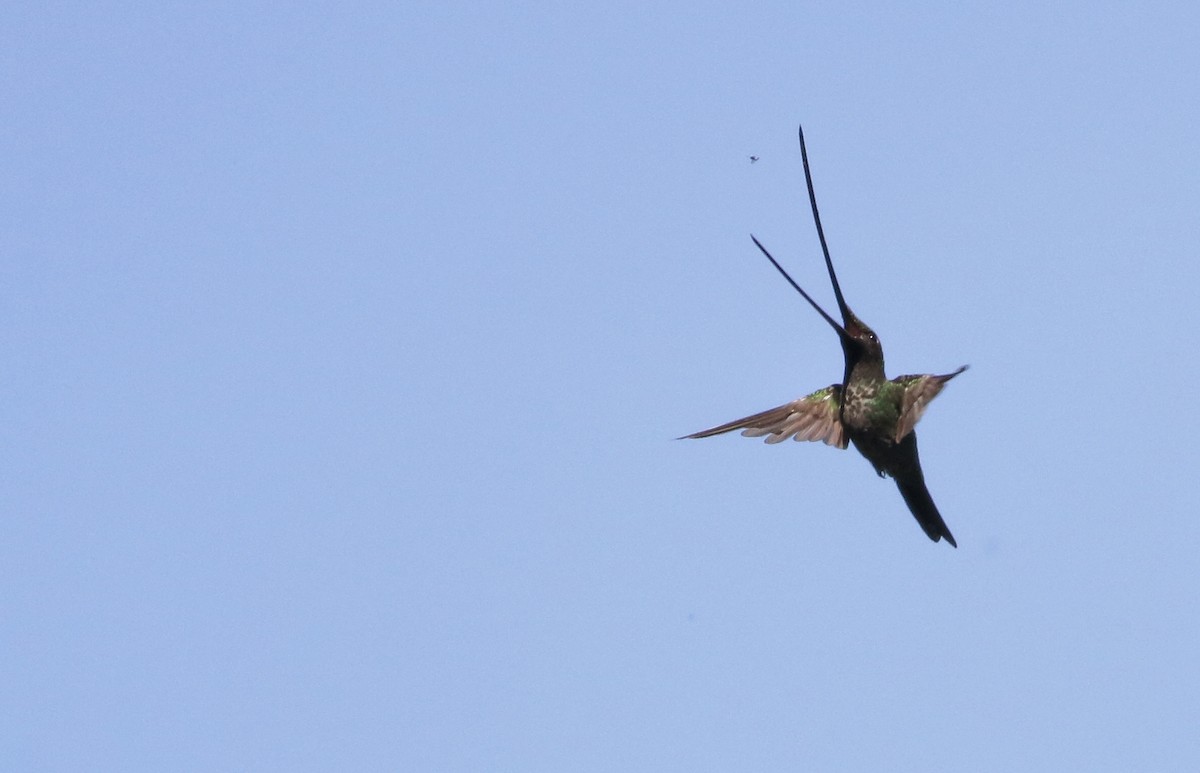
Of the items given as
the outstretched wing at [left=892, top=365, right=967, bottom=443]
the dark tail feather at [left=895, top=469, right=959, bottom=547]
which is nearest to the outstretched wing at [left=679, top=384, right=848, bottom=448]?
the dark tail feather at [left=895, top=469, right=959, bottom=547]

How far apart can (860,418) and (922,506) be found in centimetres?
90

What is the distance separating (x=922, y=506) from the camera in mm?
12617

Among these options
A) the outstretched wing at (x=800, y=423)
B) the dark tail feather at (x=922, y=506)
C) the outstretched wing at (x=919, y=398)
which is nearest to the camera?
the outstretched wing at (x=919, y=398)

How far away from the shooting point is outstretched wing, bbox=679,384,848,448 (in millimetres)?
11750

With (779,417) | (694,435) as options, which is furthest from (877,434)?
(694,435)

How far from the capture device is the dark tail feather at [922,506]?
41.2 ft

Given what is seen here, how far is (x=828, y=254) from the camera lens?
12031mm

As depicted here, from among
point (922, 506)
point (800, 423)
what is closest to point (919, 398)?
point (800, 423)

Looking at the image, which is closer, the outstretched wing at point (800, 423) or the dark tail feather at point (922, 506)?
the outstretched wing at point (800, 423)

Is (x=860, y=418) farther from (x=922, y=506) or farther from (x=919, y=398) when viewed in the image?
(x=919, y=398)

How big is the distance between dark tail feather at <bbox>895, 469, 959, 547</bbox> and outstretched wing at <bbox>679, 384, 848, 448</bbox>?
2.52ft

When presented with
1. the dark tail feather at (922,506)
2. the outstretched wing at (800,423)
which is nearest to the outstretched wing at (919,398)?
the outstretched wing at (800,423)

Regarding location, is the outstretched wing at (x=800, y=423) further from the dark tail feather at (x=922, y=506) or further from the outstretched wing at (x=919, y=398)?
the outstretched wing at (x=919, y=398)

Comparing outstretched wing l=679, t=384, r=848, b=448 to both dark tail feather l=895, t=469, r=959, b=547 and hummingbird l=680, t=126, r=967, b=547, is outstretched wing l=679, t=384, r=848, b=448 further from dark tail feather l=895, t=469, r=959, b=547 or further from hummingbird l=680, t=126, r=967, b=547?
dark tail feather l=895, t=469, r=959, b=547
